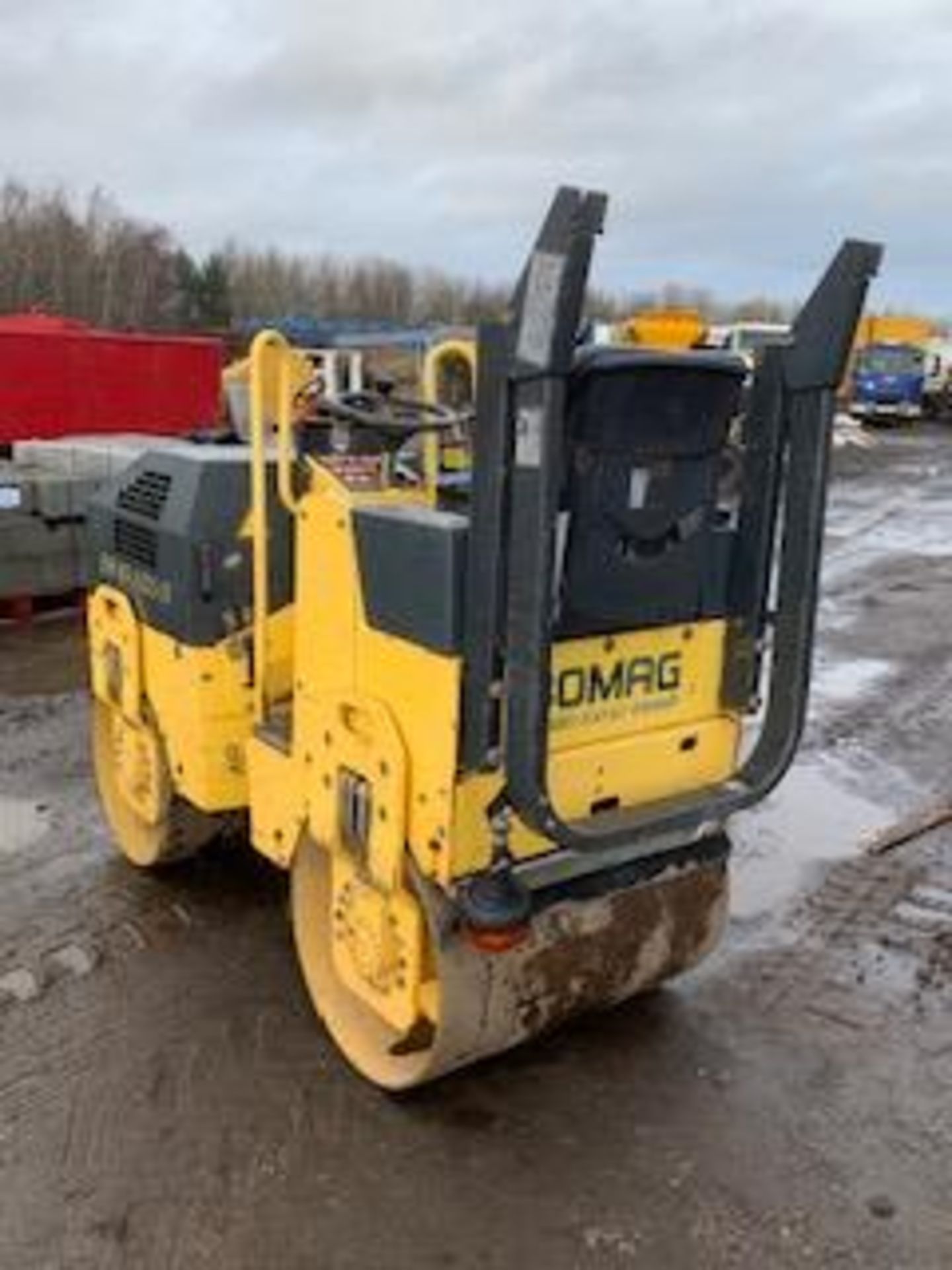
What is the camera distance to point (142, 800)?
15.7 feet

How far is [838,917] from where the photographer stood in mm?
4914

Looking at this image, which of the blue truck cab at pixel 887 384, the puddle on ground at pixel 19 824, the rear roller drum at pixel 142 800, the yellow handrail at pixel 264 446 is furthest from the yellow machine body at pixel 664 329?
the yellow handrail at pixel 264 446

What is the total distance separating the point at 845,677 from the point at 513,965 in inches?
209

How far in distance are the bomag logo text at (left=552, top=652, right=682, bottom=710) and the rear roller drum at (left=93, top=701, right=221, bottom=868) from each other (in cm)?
174

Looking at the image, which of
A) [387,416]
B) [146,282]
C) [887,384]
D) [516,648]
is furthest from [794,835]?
[146,282]

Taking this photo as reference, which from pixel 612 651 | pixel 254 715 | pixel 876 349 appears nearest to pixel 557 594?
pixel 612 651

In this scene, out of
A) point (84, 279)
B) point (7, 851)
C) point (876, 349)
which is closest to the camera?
point (7, 851)

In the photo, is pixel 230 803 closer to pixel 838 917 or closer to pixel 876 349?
pixel 838 917

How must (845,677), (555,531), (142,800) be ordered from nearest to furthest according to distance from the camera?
1. (555,531)
2. (142,800)
3. (845,677)

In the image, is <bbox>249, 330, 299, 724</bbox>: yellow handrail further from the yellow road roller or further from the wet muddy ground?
the wet muddy ground

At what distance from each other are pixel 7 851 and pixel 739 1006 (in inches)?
104

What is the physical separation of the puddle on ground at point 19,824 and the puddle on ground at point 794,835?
8.33 ft

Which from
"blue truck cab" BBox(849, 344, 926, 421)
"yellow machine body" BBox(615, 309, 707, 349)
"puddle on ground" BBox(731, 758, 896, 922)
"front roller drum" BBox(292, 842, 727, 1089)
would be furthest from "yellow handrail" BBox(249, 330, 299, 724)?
"blue truck cab" BBox(849, 344, 926, 421)

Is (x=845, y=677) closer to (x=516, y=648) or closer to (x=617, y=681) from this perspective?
(x=617, y=681)
